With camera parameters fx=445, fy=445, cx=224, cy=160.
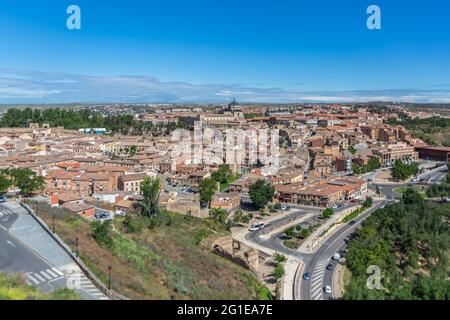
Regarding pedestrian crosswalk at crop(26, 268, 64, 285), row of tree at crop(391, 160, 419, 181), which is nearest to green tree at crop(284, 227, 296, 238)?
pedestrian crosswalk at crop(26, 268, 64, 285)

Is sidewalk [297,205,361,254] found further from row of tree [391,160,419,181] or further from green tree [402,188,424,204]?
row of tree [391,160,419,181]

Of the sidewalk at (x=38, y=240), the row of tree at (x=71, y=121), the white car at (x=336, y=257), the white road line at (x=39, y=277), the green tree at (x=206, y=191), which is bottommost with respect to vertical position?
the white car at (x=336, y=257)

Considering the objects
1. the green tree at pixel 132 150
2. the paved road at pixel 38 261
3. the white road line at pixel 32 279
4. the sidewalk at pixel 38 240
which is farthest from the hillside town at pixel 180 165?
the white road line at pixel 32 279

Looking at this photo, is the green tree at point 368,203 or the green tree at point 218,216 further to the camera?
the green tree at point 368,203

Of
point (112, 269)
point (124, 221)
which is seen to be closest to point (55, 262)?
point (112, 269)

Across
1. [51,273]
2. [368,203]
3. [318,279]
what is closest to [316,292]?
[318,279]

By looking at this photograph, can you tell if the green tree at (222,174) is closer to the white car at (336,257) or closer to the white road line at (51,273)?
the white car at (336,257)

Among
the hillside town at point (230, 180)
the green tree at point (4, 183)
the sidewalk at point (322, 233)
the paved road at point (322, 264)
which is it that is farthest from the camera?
the green tree at point (4, 183)
